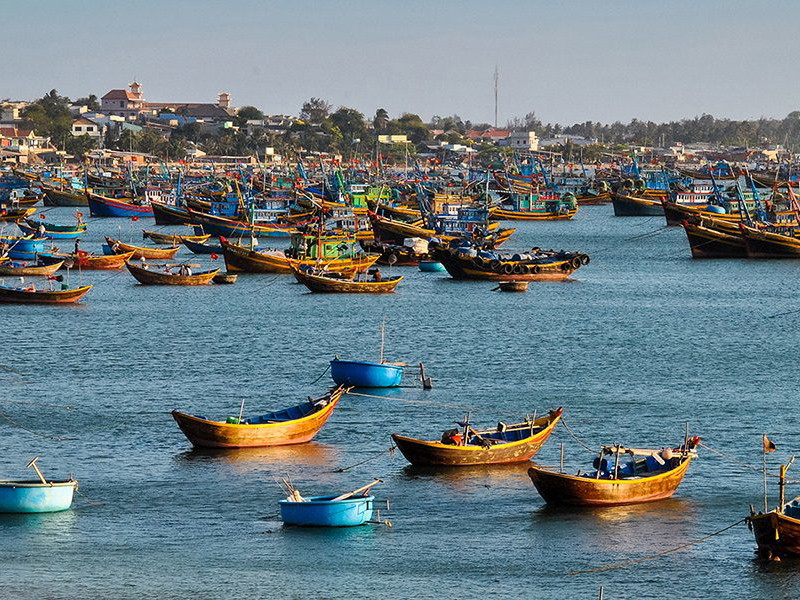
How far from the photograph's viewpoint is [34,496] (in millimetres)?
34938

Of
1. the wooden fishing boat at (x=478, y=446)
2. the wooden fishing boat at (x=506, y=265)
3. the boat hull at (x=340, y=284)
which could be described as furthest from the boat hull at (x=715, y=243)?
the wooden fishing boat at (x=478, y=446)

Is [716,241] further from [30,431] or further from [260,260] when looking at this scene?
[30,431]

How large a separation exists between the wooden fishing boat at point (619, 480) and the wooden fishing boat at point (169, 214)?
95.7 metres

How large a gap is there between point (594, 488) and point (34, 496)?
40.4 feet

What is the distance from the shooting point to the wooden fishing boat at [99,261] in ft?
308

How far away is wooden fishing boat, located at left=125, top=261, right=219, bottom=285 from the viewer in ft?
285

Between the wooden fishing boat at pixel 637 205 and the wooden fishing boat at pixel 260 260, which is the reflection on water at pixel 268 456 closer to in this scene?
the wooden fishing boat at pixel 260 260

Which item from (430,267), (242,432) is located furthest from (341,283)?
(242,432)

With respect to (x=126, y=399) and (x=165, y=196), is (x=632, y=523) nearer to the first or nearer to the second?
(x=126, y=399)

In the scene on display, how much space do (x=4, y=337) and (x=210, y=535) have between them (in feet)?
112

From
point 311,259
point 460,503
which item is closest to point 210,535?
point 460,503

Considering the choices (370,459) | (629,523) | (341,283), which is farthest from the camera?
(341,283)

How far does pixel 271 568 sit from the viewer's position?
1260 inches

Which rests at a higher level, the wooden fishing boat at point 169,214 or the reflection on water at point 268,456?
the wooden fishing boat at point 169,214
